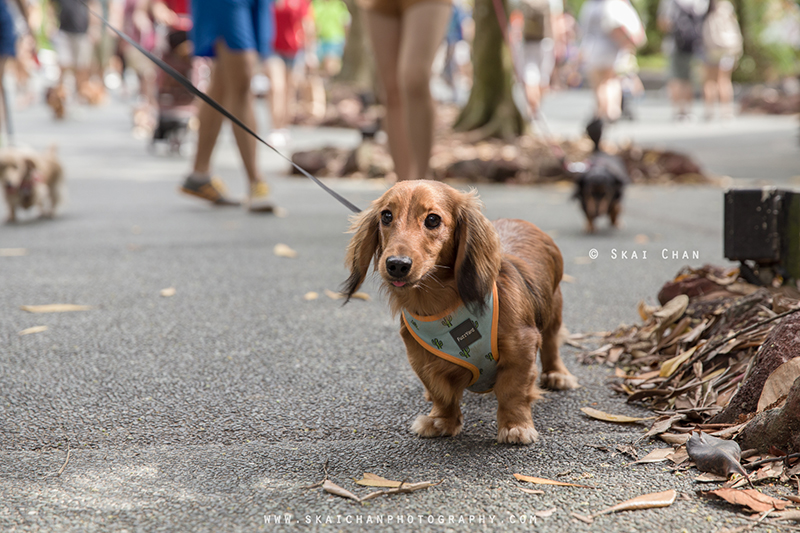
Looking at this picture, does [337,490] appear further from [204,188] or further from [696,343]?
[204,188]

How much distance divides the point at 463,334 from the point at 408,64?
2734 mm

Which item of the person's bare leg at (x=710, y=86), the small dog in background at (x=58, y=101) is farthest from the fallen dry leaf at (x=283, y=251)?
the small dog in background at (x=58, y=101)

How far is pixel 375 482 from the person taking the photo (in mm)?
1991

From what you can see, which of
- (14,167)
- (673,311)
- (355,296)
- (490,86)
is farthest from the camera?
(490,86)

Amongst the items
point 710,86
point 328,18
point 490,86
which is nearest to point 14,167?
point 490,86

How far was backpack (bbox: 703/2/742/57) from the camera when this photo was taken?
43.7ft

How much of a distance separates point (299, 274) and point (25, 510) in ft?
8.86

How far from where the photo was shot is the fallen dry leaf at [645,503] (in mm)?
1834

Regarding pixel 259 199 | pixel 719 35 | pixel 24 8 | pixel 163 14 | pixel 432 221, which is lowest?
pixel 259 199

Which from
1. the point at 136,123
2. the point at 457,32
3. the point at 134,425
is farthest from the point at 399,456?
the point at 457,32

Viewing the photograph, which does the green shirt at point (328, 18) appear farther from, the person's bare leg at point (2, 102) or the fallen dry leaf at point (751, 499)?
the fallen dry leaf at point (751, 499)

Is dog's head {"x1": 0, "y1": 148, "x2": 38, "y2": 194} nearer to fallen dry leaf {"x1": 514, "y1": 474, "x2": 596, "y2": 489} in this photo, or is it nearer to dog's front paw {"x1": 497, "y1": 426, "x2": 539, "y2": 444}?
dog's front paw {"x1": 497, "y1": 426, "x2": 539, "y2": 444}

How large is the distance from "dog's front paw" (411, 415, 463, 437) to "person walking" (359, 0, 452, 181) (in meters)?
2.71

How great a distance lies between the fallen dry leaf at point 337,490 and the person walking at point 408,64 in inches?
122
